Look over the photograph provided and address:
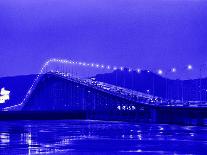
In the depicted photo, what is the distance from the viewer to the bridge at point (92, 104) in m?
62.3

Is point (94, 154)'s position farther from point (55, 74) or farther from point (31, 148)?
point (55, 74)

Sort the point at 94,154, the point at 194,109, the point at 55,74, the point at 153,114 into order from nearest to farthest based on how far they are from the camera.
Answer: the point at 94,154
the point at 194,109
the point at 153,114
the point at 55,74

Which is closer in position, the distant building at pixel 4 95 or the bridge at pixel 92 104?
the bridge at pixel 92 104

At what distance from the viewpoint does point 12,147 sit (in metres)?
23.0

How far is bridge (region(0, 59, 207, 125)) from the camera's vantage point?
62312 mm

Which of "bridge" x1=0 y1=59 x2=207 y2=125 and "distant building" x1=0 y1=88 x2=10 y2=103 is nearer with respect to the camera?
"bridge" x1=0 y1=59 x2=207 y2=125

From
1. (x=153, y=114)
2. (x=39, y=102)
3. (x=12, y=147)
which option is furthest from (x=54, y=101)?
(x=12, y=147)

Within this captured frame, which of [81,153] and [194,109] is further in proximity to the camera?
[194,109]

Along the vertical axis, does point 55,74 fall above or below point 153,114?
above

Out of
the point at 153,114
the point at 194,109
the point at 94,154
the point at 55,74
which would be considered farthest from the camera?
the point at 55,74

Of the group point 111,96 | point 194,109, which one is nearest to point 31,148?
point 194,109

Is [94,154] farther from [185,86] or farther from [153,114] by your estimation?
[185,86]

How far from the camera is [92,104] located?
274 feet

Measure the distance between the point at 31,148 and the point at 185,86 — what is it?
62.3m
